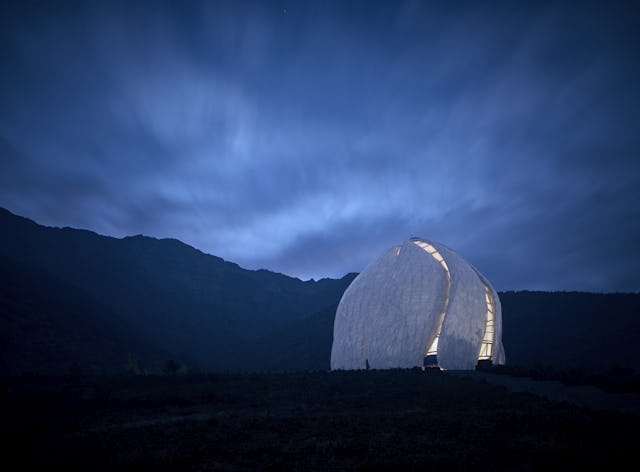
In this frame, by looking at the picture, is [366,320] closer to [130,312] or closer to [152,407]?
[152,407]

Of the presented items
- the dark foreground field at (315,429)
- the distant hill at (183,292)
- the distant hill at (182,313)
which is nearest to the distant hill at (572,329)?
the distant hill at (182,313)

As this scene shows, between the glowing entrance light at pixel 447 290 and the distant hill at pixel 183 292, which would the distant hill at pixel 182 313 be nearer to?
the distant hill at pixel 183 292

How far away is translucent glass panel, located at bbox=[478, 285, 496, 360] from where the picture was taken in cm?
2861

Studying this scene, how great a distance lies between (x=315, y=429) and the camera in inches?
343

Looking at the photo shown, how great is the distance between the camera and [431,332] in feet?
85.5

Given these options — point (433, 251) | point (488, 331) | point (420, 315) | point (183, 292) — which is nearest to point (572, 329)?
point (488, 331)

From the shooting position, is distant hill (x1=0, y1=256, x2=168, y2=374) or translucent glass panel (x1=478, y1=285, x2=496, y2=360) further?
distant hill (x1=0, y1=256, x2=168, y2=374)

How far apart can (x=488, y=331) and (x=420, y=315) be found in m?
7.27

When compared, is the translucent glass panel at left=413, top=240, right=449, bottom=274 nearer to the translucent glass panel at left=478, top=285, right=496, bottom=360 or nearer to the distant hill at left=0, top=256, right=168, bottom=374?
the translucent glass panel at left=478, top=285, right=496, bottom=360

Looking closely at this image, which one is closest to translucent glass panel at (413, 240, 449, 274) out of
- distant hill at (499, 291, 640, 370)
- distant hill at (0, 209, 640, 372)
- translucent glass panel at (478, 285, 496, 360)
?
translucent glass panel at (478, 285, 496, 360)

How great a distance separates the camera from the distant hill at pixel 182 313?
40.5 meters

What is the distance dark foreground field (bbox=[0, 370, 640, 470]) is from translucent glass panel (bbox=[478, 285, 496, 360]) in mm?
14366

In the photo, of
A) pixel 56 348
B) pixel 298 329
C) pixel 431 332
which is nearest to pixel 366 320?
pixel 431 332

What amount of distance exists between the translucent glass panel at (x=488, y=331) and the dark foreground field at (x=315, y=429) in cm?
1437
